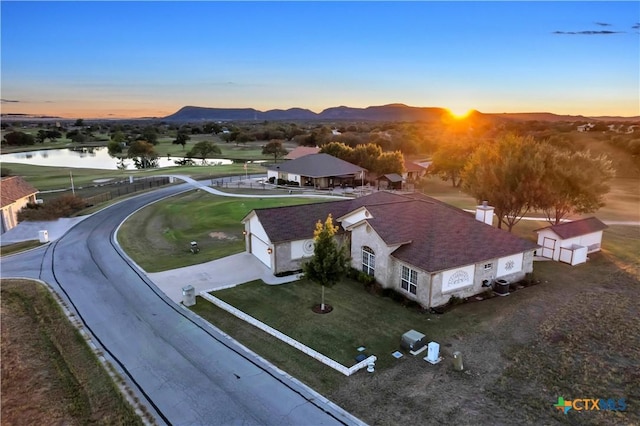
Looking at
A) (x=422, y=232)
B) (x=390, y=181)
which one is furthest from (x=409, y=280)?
(x=390, y=181)

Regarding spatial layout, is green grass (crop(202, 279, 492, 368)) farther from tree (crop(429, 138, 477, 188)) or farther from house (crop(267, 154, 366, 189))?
tree (crop(429, 138, 477, 188))

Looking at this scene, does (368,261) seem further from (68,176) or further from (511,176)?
(68,176)

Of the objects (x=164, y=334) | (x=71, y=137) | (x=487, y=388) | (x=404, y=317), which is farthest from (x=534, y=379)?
(x=71, y=137)

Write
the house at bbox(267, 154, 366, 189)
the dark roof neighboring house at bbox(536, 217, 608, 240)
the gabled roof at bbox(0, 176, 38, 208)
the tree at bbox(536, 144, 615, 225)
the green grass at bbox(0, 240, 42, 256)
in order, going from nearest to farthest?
1. the dark roof neighboring house at bbox(536, 217, 608, 240)
2. the green grass at bbox(0, 240, 42, 256)
3. the tree at bbox(536, 144, 615, 225)
4. the gabled roof at bbox(0, 176, 38, 208)
5. the house at bbox(267, 154, 366, 189)

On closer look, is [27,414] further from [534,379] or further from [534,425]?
[534,379]

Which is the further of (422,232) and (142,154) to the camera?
(142,154)

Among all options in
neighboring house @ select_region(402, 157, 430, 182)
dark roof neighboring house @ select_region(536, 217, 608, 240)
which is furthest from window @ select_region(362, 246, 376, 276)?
neighboring house @ select_region(402, 157, 430, 182)

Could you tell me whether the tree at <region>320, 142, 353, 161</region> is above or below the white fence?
above
